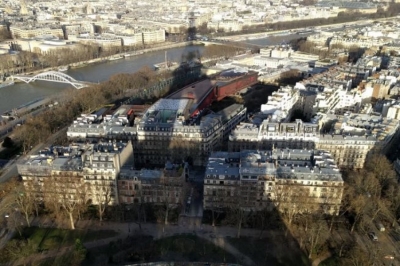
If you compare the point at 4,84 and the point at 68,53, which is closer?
the point at 4,84

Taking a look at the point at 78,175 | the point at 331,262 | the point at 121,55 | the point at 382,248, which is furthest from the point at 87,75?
the point at 382,248

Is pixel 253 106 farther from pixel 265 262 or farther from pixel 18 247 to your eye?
pixel 18 247

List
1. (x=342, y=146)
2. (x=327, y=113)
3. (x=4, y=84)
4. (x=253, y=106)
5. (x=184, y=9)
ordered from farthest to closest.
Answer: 1. (x=184, y=9)
2. (x=4, y=84)
3. (x=253, y=106)
4. (x=327, y=113)
5. (x=342, y=146)

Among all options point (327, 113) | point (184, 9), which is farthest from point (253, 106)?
point (184, 9)

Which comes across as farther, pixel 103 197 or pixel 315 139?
pixel 315 139

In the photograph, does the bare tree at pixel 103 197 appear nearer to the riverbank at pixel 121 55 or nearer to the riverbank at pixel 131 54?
A: the riverbank at pixel 121 55

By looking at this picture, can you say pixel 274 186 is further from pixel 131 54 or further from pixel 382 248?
pixel 131 54

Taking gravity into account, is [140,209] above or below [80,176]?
below
